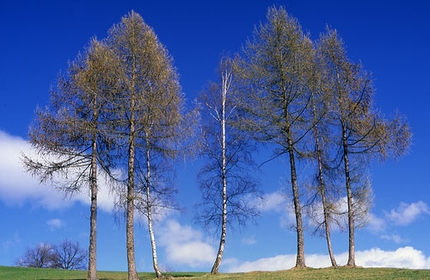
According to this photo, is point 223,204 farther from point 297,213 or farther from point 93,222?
point 93,222

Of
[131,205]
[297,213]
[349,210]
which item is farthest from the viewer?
[349,210]

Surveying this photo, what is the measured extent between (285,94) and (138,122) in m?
6.78

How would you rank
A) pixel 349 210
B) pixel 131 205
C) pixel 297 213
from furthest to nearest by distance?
pixel 349 210
pixel 297 213
pixel 131 205

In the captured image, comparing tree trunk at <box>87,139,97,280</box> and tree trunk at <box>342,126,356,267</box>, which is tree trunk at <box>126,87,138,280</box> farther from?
tree trunk at <box>342,126,356,267</box>

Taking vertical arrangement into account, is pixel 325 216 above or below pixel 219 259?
above

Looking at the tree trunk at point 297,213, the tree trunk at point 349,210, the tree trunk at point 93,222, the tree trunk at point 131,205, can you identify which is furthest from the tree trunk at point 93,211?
the tree trunk at point 349,210

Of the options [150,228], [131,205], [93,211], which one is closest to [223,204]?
[150,228]

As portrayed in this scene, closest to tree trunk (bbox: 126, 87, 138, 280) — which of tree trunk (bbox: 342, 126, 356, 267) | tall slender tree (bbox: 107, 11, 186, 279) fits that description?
tall slender tree (bbox: 107, 11, 186, 279)

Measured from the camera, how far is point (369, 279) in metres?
18.1

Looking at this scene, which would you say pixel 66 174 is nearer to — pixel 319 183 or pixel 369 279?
pixel 319 183

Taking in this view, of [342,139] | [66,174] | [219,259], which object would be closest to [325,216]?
[342,139]

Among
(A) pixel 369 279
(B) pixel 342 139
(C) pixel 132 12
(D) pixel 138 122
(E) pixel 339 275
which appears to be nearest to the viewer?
(A) pixel 369 279

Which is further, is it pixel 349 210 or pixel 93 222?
pixel 349 210

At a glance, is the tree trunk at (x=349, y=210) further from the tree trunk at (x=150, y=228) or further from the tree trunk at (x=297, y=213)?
the tree trunk at (x=150, y=228)
